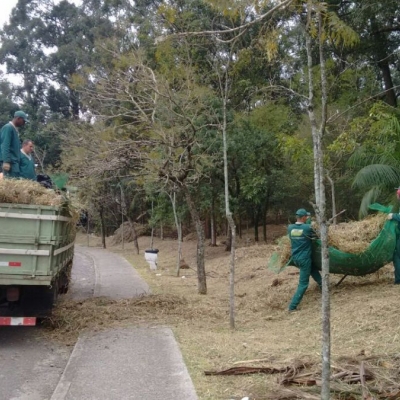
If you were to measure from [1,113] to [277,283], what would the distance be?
39.2 meters

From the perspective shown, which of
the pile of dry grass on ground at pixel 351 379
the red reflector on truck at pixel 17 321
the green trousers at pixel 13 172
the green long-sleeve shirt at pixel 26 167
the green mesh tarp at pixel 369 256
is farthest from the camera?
the green mesh tarp at pixel 369 256

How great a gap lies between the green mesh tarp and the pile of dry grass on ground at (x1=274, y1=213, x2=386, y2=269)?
12 cm

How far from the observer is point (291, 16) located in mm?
4926

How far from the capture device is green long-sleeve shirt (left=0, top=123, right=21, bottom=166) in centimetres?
792

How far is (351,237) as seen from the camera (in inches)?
376

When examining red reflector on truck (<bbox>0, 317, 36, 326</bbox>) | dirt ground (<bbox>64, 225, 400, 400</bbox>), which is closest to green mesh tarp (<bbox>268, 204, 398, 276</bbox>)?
dirt ground (<bbox>64, 225, 400, 400</bbox>)

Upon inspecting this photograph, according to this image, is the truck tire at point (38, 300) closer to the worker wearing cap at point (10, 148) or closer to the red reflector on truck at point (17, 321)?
the red reflector on truck at point (17, 321)

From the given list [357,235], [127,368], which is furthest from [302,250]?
[127,368]

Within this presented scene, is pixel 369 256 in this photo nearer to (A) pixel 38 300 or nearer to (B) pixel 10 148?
(A) pixel 38 300

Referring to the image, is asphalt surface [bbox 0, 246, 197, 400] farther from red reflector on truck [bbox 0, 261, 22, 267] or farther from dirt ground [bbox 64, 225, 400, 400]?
red reflector on truck [bbox 0, 261, 22, 267]

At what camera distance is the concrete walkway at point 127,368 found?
16.3 feet

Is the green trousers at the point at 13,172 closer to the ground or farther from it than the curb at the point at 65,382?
farther from it

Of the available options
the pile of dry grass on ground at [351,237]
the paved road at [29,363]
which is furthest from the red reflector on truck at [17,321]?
the pile of dry grass on ground at [351,237]

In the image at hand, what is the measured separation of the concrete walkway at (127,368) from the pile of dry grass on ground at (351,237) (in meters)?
3.28
